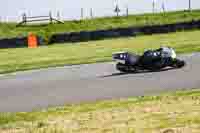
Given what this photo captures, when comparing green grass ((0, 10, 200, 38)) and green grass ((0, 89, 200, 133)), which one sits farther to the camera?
green grass ((0, 10, 200, 38))

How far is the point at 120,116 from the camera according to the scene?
9.26 m

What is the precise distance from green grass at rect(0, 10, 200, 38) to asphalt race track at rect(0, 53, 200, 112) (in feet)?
52.7

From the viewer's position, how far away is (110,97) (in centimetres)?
1188

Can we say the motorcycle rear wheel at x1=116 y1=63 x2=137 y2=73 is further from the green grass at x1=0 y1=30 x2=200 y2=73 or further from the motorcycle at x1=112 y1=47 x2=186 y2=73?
the green grass at x1=0 y1=30 x2=200 y2=73

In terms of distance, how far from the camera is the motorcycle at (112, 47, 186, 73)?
1526cm

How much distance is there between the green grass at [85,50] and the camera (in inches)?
817

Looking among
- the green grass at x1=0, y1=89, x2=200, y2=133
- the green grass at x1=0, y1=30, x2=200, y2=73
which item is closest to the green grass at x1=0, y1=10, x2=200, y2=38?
the green grass at x1=0, y1=30, x2=200, y2=73

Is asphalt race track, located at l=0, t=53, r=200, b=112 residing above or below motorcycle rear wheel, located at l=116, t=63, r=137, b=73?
below

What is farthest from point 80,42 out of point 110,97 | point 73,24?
point 110,97

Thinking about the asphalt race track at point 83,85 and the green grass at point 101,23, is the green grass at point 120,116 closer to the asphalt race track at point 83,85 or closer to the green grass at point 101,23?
the asphalt race track at point 83,85

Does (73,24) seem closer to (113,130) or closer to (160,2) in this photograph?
(160,2)

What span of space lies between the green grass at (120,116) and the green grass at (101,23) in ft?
73.9

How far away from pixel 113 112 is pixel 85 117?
522 mm

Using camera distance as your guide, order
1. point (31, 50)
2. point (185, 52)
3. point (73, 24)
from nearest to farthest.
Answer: point (185, 52) < point (31, 50) < point (73, 24)
